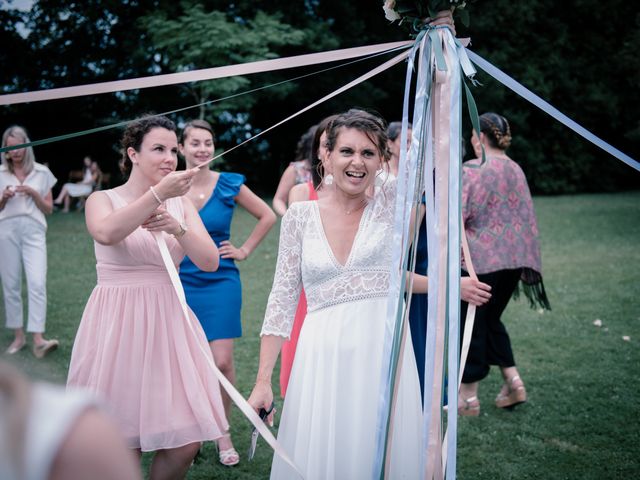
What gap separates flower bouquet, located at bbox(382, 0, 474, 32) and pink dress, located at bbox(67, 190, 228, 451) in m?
1.51

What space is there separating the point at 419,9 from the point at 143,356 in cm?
193

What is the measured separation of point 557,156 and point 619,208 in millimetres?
9677

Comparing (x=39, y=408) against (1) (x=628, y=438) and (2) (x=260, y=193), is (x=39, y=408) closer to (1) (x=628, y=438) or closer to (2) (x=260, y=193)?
(1) (x=628, y=438)

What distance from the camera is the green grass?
3.75 m

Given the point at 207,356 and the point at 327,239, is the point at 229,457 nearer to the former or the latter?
the point at 207,356

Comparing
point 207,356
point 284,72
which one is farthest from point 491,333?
point 284,72

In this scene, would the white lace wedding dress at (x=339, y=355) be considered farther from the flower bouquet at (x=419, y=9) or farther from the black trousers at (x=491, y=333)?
the black trousers at (x=491, y=333)

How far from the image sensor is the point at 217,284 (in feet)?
13.5

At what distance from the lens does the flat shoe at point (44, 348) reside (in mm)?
5746

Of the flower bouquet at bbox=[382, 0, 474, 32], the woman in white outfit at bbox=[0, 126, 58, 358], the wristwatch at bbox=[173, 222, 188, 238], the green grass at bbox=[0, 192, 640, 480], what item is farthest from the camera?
the woman in white outfit at bbox=[0, 126, 58, 358]

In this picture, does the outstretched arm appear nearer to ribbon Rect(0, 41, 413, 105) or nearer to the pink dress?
the pink dress

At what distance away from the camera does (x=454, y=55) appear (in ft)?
7.60

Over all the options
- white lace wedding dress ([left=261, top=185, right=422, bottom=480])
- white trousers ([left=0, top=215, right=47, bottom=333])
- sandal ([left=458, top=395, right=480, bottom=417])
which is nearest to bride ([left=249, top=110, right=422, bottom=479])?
white lace wedding dress ([left=261, top=185, right=422, bottom=480])

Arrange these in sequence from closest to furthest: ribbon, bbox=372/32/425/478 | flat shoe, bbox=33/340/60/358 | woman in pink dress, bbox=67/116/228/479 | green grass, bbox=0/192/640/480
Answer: ribbon, bbox=372/32/425/478 < woman in pink dress, bbox=67/116/228/479 < green grass, bbox=0/192/640/480 < flat shoe, bbox=33/340/60/358
